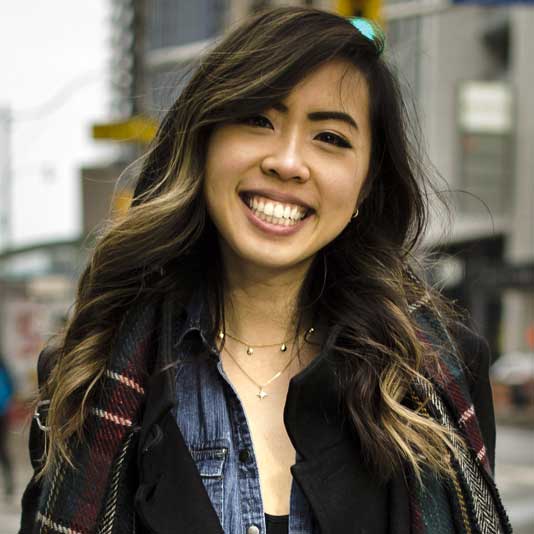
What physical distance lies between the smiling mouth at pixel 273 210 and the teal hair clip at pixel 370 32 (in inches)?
16.7

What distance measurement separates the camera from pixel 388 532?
2135mm

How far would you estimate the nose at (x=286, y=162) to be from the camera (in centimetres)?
212

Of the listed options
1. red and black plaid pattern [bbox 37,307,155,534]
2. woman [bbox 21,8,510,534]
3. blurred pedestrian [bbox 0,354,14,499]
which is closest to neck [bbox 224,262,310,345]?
woman [bbox 21,8,510,534]

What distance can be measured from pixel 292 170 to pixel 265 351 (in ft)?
1.53

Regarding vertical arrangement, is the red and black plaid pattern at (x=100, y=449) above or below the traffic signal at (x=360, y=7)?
below

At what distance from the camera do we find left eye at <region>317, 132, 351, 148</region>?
7.14ft

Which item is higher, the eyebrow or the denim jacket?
the eyebrow

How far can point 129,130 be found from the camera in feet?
23.4

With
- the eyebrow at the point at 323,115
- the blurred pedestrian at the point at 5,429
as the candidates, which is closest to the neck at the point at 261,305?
the eyebrow at the point at 323,115

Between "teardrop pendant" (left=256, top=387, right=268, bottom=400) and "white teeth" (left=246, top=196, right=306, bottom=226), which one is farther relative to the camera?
"teardrop pendant" (left=256, top=387, right=268, bottom=400)

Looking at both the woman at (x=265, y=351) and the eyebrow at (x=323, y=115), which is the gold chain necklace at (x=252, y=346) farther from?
the eyebrow at (x=323, y=115)

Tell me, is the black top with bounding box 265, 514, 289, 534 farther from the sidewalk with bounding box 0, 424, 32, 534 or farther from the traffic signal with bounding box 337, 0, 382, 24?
the sidewalk with bounding box 0, 424, 32, 534

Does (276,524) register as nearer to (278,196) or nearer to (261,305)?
(261,305)

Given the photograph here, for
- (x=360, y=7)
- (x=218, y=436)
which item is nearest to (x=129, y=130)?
(x=360, y=7)
